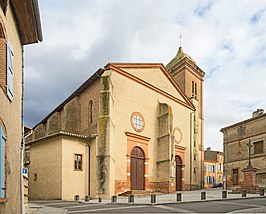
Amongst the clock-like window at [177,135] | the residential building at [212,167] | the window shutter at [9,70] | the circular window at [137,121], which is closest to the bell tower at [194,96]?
the clock-like window at [177,135]

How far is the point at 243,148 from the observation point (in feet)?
125

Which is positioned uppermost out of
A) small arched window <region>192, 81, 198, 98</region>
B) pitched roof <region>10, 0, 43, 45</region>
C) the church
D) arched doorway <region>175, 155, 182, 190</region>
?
small arched window <region>192, 81, 198, 98</region>

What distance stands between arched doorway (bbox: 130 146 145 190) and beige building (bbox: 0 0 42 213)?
19.5 metres

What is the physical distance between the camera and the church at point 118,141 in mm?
25312

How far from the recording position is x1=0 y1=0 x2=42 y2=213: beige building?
7.31 metres

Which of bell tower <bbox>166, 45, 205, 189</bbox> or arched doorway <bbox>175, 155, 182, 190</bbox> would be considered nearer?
arched doorway <bbox>175, 155, 182, 190</bbox>

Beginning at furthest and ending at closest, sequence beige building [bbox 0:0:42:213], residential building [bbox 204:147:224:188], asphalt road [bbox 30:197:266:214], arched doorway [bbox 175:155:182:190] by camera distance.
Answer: residential building [bbox 204:147:224:188] → arched doorway [bbox 175:155:182:190] → asphalt road [bbox 30:197:266:214] → beige building [bbox 0:0:42:213]

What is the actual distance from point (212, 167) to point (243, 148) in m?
35.7

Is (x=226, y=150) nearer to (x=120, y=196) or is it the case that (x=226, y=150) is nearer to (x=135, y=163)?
(x=135, y=163)

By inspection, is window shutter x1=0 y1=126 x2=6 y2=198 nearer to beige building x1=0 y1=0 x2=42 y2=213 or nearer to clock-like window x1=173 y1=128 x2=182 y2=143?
beige building x1=0 y1=0 x2=42 y2=213

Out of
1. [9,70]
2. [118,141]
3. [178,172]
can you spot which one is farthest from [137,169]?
[9,70]

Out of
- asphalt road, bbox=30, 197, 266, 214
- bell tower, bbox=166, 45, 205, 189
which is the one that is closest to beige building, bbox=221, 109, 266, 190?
bell tower, bbox=166, 45, 205, 189

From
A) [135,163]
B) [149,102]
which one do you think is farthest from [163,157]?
[149,102]

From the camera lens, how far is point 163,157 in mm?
31641
